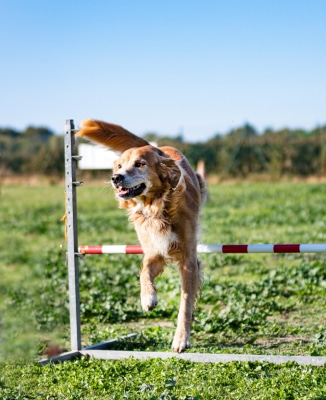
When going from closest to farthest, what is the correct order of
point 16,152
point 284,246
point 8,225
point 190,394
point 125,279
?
point 190,394 < point 284,246 < point 125,279 < point 8,225 < point 16,152

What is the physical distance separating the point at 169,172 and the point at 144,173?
1.04 feet

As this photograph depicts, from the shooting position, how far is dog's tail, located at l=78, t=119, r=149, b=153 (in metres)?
6.50

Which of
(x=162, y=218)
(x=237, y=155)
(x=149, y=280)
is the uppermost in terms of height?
(x=237, y=155)

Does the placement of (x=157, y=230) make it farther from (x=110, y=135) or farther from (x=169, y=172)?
(x=110, y=135)

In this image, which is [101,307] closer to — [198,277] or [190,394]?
[198,277]

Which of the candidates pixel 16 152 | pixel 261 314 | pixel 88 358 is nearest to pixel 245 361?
pixel 88 358

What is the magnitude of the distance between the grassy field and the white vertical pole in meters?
0.30

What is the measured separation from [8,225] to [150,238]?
12897 mm

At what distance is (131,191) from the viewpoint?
562 cm

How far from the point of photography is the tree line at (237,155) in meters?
36.4

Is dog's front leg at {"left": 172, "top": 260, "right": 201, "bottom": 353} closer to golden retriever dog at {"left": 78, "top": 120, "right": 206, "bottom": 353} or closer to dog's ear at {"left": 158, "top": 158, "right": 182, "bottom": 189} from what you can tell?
golden retriever dog at {"left": 78, "top": 120, "right": 206, "bottom": 353}

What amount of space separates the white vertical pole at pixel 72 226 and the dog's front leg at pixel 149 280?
0.67 meters

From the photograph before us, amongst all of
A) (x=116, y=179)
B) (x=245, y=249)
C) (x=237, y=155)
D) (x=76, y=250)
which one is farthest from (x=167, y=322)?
(x=237, y=155)

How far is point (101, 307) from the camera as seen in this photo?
799cm
